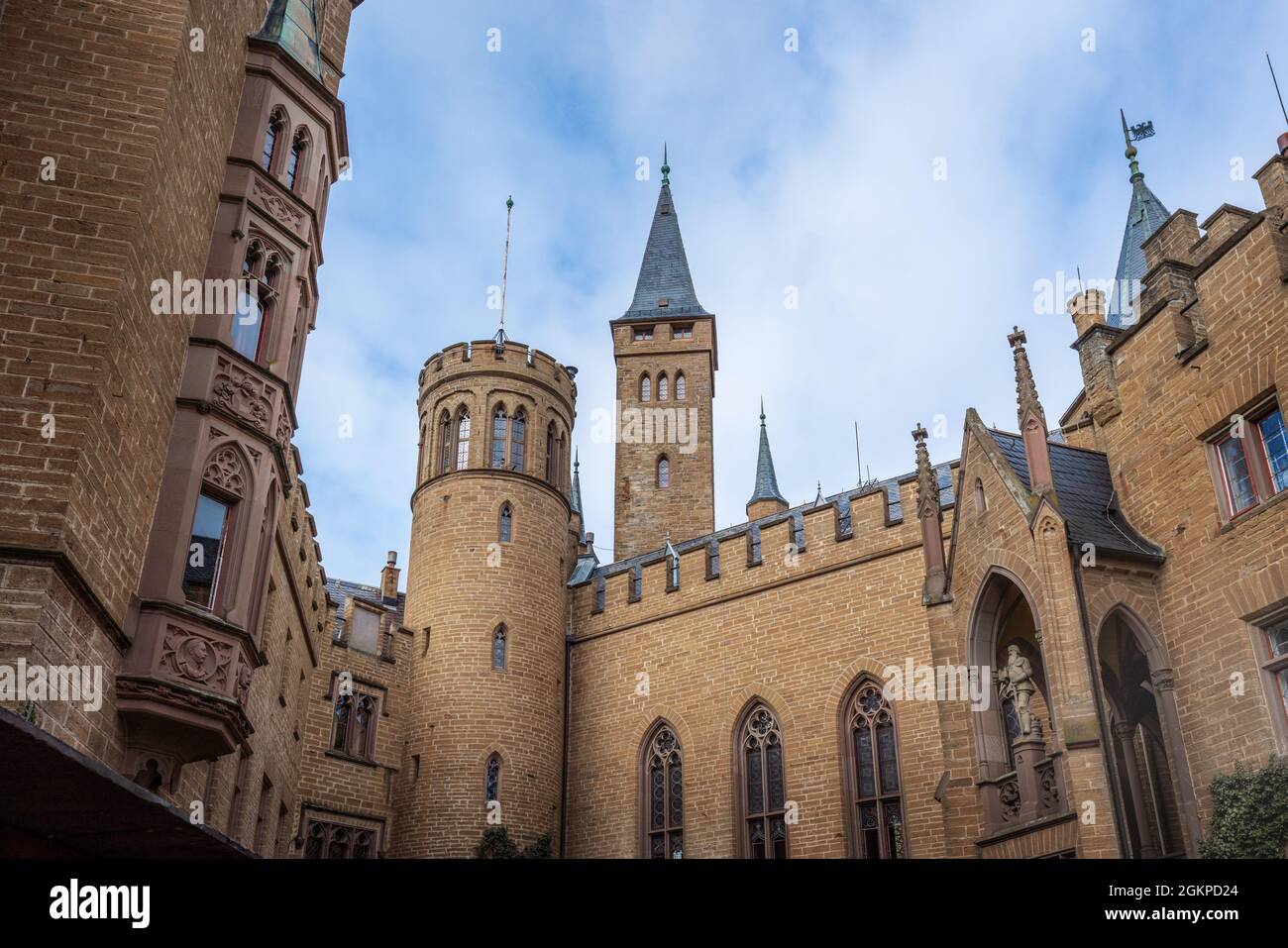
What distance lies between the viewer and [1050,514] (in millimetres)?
13016

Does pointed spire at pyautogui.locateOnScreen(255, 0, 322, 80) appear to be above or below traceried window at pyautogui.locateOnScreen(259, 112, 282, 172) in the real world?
above

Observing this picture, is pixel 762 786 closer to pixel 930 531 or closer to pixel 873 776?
pixel 873 776

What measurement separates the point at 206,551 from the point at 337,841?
1309 centimetres

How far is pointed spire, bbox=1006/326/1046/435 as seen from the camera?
1393 centimetres

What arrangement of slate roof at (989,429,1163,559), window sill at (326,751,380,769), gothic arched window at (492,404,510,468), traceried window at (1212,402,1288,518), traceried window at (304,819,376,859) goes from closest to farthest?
traceried window at (1212,402,1288,518) → slate roof at (989,429,1163,559) → traceried window at (304,819,376,859) → window sill at (326,751,380,769) → gothic arched window at (492,404,510,468)

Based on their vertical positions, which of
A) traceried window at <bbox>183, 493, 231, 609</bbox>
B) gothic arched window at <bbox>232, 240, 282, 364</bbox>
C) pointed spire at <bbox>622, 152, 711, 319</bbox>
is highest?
pointed spire at <bbox>622, 152, 711, 319</bbox>

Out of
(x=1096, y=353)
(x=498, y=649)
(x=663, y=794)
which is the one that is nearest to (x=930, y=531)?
(x=1096, y=353)

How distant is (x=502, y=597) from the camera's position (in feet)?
85.2

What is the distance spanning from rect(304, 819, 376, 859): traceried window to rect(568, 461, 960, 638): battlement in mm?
6419

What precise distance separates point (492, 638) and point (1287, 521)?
1731 cm

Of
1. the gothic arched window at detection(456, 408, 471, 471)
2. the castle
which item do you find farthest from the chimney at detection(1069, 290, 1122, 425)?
the gothic arched window at detection(456, 408, 471, 471)

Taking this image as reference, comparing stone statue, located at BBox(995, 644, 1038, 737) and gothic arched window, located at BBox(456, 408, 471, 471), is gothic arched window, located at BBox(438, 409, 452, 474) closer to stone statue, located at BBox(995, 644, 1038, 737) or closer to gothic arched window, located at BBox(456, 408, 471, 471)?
gothic arched window, located at BBox(456, 408, 471, 471)
